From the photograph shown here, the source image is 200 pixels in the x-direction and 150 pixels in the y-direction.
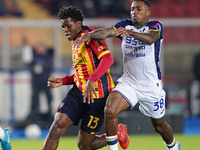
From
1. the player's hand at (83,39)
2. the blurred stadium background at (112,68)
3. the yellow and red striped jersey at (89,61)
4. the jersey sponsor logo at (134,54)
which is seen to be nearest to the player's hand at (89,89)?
the yellow and red striped jersey at (89,61)

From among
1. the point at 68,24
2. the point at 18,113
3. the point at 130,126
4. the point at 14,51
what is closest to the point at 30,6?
the point at 14,51

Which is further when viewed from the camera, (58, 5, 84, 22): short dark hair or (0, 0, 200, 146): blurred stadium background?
(0, 0, 200, 146): blurred stadium background

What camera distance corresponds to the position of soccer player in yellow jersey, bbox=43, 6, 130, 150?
5141mm

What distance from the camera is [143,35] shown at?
5184mm

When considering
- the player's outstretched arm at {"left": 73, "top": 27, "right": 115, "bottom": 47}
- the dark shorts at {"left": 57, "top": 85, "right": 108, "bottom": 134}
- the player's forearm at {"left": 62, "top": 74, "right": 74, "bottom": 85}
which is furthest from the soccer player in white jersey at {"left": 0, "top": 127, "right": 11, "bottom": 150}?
the player's outstretched arm at {"left": 73, "top": 27, "right": 115, "bottom": 47}

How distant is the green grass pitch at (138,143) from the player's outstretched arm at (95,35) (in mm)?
2958

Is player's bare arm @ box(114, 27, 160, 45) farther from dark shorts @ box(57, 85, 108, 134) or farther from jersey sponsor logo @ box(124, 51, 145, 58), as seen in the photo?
dark shorts @ box(57, 85, 108, 134)

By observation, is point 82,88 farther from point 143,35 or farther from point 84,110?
point 143,35

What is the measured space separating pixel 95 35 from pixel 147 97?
121 centimetres

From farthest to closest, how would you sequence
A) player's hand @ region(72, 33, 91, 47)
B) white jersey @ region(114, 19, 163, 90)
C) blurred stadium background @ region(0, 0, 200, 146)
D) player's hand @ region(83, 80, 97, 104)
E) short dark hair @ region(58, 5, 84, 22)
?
1. blurred stadium background @ region(0, 0, 200, 146)
2. white jersey @ region(114, 19, 163, 90)
3. short dark hair @ region(58, 5, 84, 22)
4. player's hand @ region(83, 80, 97, 104)
5. player's hand @ region(72, 33, 91, 47)

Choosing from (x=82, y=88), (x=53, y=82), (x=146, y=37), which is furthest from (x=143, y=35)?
(x=53, y=82)

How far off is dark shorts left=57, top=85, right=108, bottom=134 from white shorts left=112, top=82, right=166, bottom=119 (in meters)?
0.29

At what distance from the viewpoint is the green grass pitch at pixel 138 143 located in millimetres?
7667

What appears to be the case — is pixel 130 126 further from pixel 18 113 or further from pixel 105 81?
pixel 105 81
